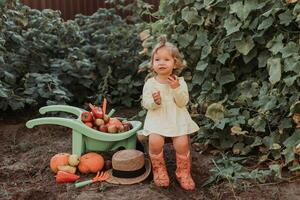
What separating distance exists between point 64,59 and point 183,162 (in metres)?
2.46

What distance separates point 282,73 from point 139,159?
1.28 m

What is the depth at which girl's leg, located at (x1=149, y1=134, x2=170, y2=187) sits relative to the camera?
11.9ft

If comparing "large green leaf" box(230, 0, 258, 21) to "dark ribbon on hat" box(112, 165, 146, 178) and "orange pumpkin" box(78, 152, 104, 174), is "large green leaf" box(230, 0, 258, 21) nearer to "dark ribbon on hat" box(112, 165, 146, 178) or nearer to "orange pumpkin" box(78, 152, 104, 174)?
"dark ribbon on hat" box(112, 165, 146, 178)

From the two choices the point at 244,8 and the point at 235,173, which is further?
the point at 244,8

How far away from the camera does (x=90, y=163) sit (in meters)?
3.90

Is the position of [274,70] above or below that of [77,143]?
above

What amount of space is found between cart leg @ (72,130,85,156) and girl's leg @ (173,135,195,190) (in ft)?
2.46

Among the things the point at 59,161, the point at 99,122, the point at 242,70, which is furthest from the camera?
the point at 242,70

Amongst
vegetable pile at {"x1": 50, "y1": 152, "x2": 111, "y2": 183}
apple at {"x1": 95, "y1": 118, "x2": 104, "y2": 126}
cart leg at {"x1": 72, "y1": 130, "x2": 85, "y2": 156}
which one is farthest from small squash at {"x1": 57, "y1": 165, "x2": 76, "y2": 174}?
apple at {"x1": 95, "y1": 118, "x2": 104, "y2": 126}

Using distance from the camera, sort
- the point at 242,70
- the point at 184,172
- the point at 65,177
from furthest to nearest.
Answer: the point at 242,70, the point at 65,177, the point at 184,172

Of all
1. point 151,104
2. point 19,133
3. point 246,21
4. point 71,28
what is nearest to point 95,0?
point 71,28

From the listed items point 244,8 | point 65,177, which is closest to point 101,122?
point 65,177

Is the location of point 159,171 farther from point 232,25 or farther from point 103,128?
point 232,25

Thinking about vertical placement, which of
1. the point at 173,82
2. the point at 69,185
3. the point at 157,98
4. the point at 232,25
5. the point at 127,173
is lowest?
the point at 69,185
